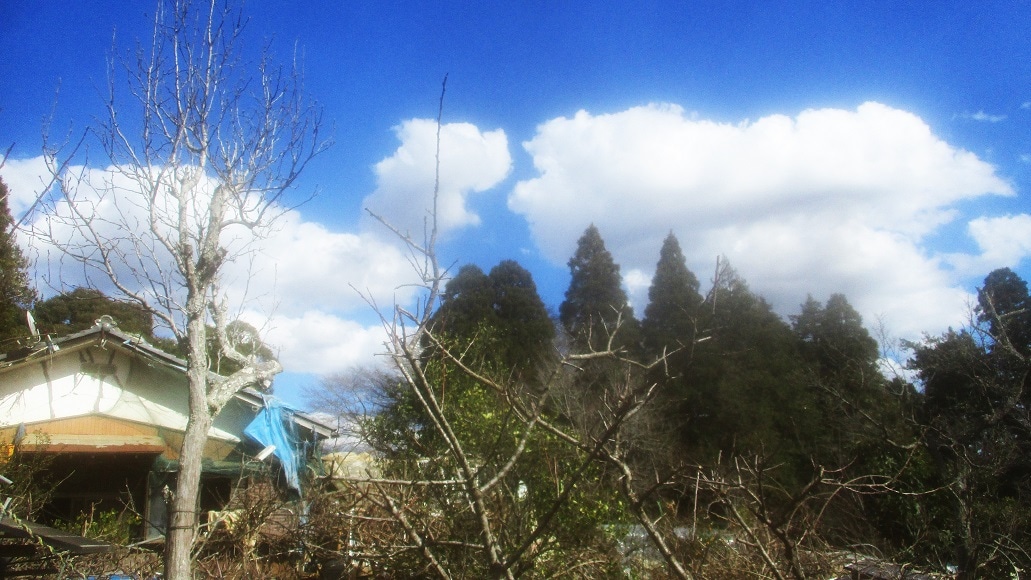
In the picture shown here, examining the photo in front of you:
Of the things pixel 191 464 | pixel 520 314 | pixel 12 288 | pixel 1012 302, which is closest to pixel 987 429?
pixel 1012 302

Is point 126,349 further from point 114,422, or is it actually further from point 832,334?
point 832,334

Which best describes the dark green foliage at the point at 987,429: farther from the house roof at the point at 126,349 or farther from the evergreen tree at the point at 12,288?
the evergreen tree at the point at 12,288

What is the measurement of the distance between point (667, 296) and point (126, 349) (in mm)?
18325

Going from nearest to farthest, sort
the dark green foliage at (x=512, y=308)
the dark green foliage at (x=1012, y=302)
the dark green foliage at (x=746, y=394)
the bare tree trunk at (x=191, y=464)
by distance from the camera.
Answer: the bare tree trunk at (x=191, y=464), the dark green foliage at (x=1012, y=302), the dark green foliage at (x=746, y=394), the dark green foliage at (x=512, y=308)

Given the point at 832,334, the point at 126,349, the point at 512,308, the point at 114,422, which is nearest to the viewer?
the point at 114,422

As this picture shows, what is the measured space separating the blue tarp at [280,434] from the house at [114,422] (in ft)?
0.06

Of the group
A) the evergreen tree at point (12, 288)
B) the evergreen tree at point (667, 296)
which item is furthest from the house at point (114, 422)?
the evergreen tree at point (667, 296)

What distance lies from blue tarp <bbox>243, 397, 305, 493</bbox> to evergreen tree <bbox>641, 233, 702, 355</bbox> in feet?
45.9

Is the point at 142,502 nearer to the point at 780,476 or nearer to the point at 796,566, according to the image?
the point at 796,566

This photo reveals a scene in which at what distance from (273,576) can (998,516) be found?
9.55m

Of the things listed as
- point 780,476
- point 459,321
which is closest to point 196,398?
point 459,321

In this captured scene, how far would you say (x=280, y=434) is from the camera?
11812 mm

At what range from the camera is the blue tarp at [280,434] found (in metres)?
11.4

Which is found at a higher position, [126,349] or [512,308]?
[512,308]
